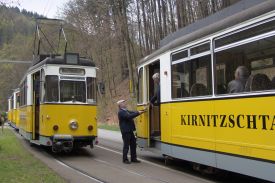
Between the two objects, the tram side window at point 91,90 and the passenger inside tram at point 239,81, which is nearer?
the passenger inside tram at point 239,81

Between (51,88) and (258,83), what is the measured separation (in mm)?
8307

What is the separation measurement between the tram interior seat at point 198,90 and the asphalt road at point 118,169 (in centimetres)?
191

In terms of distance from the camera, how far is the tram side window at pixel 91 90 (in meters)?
15.2

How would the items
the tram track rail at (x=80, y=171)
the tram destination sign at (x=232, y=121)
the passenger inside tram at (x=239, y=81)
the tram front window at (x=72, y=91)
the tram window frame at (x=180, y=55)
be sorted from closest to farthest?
the tram destination sign at (x=232, y=121) < the passenger inside tram at (x=239, y=81) < the tram track rail at (x=80, y=171) < the tram window frame at (x=180, y=55) < the tram front window at (x=72, y=91)

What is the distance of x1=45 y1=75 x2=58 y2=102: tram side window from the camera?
14773mm

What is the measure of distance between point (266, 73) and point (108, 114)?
108ft

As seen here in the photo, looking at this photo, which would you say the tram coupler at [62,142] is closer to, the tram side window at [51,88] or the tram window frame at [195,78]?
the tram side window at [51,88]

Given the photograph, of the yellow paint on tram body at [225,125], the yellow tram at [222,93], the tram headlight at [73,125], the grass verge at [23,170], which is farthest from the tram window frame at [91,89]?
the yellow paint on tram body at [225,125]

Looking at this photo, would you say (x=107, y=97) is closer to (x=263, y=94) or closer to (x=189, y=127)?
(x=189, y=127)

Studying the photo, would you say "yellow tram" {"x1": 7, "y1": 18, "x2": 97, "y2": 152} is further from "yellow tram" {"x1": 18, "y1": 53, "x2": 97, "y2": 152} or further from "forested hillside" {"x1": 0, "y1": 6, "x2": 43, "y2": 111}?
"forested hillside" {"x1": 0, "y1": 6, "x2": 43, "y2": 111}

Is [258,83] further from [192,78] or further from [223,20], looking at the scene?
[192,78]

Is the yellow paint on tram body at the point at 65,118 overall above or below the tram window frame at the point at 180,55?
below

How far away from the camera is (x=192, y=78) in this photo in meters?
10.6

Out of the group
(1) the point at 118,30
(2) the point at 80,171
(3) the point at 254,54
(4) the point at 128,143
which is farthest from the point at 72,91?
(1) the point at 118,30
